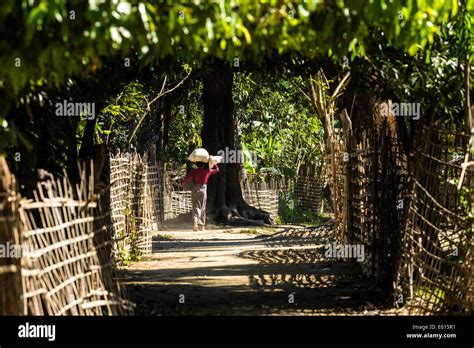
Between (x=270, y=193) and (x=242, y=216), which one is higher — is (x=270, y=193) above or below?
above

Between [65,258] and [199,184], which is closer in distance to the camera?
[65,258]

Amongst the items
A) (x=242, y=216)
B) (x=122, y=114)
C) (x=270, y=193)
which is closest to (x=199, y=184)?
(x=122, y=114)

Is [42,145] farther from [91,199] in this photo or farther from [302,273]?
[302,273]

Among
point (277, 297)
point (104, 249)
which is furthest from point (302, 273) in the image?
point (104, 249)

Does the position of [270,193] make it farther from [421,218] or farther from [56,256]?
[56,256]

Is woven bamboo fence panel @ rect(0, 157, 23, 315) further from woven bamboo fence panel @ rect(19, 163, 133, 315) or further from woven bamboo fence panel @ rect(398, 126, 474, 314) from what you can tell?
woven bamboo fence panel @ rect(398, 126, 474, 314)

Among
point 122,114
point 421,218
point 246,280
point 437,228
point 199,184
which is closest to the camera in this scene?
point 437,228

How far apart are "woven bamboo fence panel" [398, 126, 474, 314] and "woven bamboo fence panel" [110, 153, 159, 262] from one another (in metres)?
5.06

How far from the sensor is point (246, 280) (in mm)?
13406

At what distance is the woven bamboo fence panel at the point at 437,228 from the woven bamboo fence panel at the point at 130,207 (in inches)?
199

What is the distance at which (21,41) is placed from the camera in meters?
6.71

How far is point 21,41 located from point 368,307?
5.54m

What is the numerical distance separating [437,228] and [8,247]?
188 inches

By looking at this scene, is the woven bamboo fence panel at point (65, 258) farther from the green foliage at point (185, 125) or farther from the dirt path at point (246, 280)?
the green foliage at point (185, 125)
